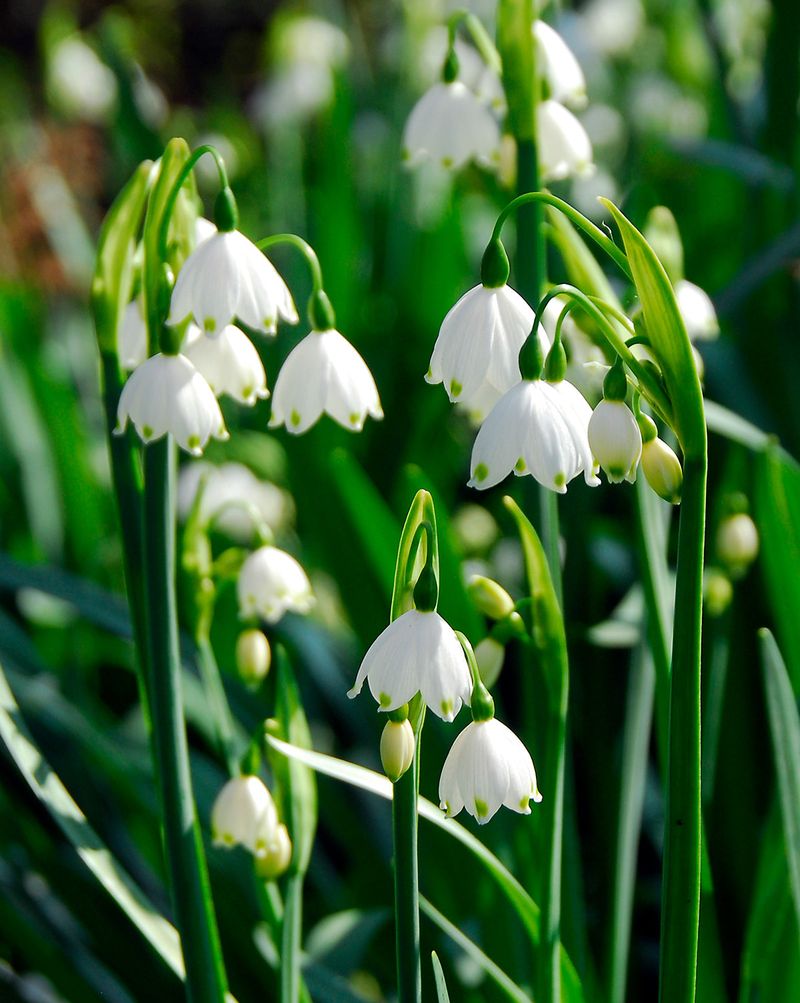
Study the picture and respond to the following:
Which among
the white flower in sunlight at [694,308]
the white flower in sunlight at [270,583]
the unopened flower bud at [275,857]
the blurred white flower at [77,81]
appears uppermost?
the blurred white flower at [77,81]

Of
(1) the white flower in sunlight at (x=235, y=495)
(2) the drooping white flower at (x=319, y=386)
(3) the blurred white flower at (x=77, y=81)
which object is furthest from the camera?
(3) the blurred white flower at (x=77, y=81)

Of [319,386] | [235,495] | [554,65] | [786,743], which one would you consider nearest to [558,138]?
A: [554,65]

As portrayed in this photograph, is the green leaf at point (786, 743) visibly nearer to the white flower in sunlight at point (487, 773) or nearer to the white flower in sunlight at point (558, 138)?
the white flower in sunlight at point (487, 773)

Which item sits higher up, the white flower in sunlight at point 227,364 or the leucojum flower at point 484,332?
the white flower in sunlight at point 227,364

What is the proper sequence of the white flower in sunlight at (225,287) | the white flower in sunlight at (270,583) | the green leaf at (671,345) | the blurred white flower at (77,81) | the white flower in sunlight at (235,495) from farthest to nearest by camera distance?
1. the blurred white flower at (77,81)
2. the white flower in sunlight at (235,495)
3. the white flower in sunlight at (270,583)
4. the white flower in sunlight at (225,287)
5. the green leaf at (671,345)

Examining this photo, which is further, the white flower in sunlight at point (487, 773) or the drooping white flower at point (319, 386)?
the drooping white flower at point (319, 386)

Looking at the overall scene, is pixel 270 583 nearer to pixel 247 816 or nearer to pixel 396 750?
pixel 247 816

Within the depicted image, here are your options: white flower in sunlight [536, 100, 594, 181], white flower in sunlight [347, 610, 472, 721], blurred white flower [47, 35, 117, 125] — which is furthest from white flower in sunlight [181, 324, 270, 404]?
blurred white flower [47, 35, 117, 125]

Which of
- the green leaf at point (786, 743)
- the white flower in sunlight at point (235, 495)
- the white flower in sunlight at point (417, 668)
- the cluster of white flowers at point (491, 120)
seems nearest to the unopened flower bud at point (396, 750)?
the white flower in sunlight at point (417, 668)
